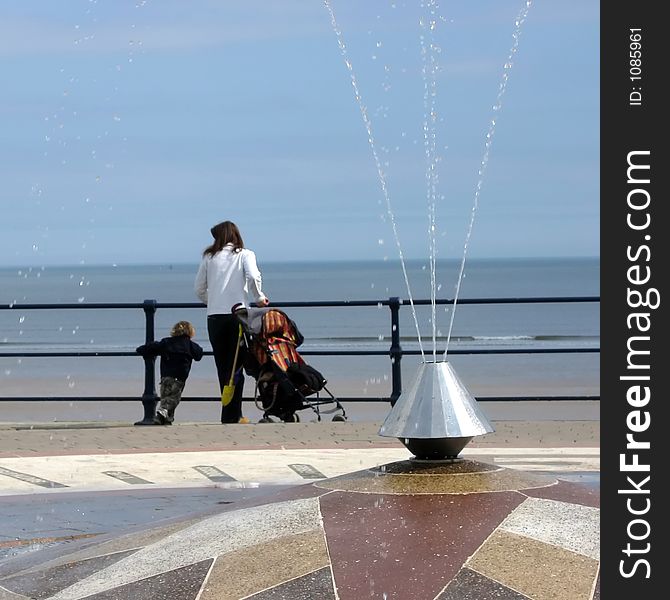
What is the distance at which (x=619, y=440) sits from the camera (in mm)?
4242

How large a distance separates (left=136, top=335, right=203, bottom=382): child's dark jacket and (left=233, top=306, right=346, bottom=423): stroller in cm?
63

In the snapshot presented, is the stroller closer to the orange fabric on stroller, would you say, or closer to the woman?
the orange fabric on stroller

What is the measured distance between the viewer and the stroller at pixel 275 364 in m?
12.5

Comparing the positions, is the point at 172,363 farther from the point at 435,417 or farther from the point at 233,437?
the point at 435,417

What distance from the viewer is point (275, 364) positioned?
12641mm

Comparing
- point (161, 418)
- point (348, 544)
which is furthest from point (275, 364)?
point (348, 544)

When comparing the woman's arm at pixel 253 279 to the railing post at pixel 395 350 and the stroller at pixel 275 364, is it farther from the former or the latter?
the railing post at pixel 395 350

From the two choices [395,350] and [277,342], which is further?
[395,350]

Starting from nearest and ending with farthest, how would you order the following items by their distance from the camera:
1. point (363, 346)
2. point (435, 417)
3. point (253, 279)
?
point (435, 417) → point (253, 279) → point (363, 346)

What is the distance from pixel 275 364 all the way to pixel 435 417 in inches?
275

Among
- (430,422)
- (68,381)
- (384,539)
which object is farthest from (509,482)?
(68,381)

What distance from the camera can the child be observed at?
12859mm

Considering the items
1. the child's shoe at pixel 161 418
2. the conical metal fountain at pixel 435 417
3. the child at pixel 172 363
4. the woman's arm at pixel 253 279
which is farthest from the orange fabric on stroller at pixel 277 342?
the conical metal fountain at pixel 435 417

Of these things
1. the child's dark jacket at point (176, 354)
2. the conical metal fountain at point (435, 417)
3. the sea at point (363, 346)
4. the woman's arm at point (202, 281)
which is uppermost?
the woman's arm at point (202, 281)
